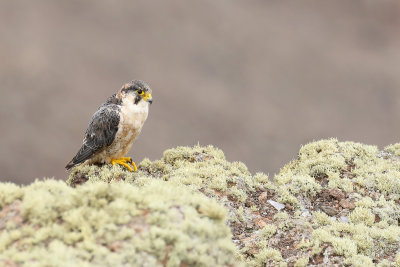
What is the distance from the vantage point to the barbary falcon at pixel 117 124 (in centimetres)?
1055

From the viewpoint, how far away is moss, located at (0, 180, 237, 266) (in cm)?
526

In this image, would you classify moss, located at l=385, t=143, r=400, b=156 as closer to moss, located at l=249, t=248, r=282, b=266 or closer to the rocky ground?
the rocky ground

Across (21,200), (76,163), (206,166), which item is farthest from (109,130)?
(21,200)

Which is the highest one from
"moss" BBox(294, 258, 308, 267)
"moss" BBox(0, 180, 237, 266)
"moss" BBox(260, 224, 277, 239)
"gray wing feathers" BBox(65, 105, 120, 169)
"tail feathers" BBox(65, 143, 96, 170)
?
"gray wing feathers" BBox(65, 105, 120, 169)

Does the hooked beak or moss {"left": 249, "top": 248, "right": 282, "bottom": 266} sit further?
the hooked beak

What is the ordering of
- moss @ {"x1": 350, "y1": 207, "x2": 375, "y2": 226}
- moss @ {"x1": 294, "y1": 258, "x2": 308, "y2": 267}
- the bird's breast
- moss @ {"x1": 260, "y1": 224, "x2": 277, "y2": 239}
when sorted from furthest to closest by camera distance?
the bird's breast, moss @ {"x1": 350, "y1": 207, "x2": 375, "y2": 226}, moss @ {"x1": 260, "y1": 224, "x2": 277, "y2": 239}, moss @ {"x1": 294, "y1": 258, "x2": 308, "y2": 267}

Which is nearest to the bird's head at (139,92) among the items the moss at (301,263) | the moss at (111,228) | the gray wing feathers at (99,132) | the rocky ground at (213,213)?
the gray wing feathers at (99,132)

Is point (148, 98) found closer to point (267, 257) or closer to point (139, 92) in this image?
point (139, 92)

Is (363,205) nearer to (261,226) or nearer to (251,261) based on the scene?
(261,226)

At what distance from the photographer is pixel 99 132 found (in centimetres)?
1068

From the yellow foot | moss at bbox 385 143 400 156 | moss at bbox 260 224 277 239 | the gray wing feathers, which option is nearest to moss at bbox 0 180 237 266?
moss at bbox 260 224 277 239

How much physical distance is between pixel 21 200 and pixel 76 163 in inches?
196

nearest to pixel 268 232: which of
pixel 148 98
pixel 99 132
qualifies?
pixel 148 98

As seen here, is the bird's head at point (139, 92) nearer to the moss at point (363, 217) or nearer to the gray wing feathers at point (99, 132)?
the gray wing feathers at point (99, 132)
